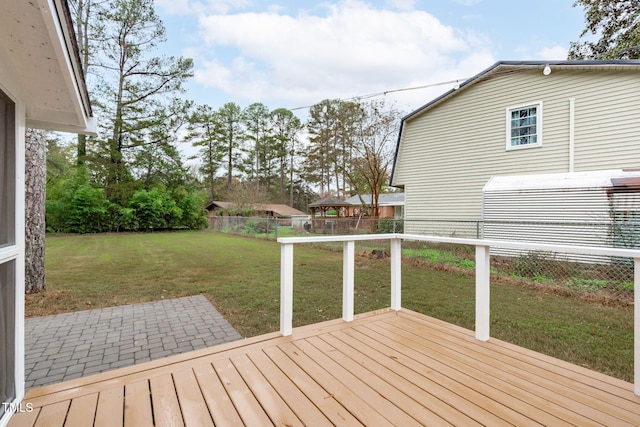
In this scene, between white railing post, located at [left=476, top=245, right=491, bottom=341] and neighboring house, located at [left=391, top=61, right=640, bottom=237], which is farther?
neighboring house, located at [left=391, top=61, right=640, bottom=237]

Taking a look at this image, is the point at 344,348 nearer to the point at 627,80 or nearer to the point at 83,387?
the point at 83,387

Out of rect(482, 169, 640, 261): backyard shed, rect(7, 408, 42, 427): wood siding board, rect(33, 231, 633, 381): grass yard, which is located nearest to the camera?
rect(7, 408, 42, 427): wood siding board

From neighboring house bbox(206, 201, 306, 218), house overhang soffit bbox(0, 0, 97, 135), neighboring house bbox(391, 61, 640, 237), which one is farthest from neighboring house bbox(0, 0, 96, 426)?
neighboring house bbox(206, 201, 306, 218)

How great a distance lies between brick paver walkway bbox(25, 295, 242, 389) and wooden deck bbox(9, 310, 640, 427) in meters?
0.99

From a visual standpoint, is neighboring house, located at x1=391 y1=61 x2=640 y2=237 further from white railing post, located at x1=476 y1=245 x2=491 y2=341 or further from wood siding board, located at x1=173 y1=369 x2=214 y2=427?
wood siding board, located at x1=173 y1=369 x2=214 y2=427

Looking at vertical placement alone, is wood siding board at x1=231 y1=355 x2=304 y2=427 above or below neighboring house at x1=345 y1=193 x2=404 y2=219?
below

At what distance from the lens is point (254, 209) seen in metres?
23.4

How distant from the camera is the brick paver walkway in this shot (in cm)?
259

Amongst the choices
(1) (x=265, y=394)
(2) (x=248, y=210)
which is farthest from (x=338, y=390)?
(2) (x=248, y=210)

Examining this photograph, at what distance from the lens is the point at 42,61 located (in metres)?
1.45

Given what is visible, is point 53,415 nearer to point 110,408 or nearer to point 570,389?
point 110,408

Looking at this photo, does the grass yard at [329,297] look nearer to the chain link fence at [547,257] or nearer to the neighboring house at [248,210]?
the chain link fence at [547,257]

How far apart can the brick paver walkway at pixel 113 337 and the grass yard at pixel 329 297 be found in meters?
0.34

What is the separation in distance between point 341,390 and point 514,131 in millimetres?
9083
